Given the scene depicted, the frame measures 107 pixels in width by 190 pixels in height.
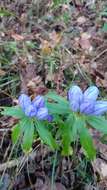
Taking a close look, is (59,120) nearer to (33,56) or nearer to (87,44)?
(33,56)

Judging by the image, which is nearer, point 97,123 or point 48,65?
point 97,123

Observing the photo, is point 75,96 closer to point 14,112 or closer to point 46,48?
point 14,112

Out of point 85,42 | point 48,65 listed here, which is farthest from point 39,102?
point 85,42

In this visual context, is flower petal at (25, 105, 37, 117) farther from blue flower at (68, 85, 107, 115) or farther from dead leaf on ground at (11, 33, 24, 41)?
dead leaf on ground at (11, 33, 24, 41)

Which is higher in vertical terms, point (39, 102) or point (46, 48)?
point (46, 48)

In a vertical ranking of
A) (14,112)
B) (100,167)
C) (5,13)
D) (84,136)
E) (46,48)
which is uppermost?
(5,13)

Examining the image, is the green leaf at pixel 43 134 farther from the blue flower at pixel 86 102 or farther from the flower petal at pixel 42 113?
the blue flower at pixel 86 102
